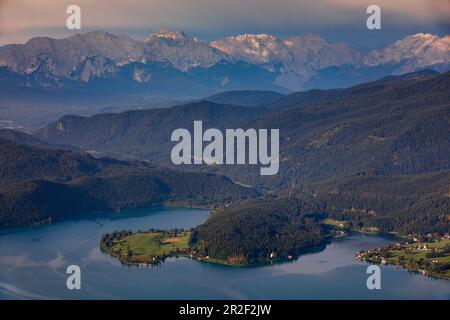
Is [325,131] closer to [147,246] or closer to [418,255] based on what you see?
[147,246]

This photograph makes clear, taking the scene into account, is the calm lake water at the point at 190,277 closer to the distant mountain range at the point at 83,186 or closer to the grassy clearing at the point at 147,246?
the grassy clearing at the point at 147,246

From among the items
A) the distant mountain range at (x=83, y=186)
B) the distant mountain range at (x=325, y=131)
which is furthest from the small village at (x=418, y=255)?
the distant mountain range at (x=83, y=186)

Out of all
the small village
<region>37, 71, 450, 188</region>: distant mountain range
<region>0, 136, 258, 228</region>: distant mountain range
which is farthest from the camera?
<region>37, 71, 450, 188</region>: distant mountain range

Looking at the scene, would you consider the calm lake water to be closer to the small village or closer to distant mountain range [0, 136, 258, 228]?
the small village

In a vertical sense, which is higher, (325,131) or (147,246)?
(325,131)

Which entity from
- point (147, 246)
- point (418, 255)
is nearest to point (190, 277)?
point (147, 246)

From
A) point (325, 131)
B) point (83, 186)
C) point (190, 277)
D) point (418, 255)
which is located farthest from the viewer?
point (325, 131)

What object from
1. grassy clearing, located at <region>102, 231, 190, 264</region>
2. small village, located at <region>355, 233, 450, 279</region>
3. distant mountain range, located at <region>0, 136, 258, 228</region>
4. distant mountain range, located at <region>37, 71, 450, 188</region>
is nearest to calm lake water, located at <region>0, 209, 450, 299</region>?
grassy clearing, located at <region>102, 231, 190, 264</region>

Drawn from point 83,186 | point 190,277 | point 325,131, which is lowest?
point 190,277

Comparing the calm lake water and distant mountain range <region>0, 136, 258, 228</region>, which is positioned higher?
distant mountain range <region>0, 136, 258, 228</region>
